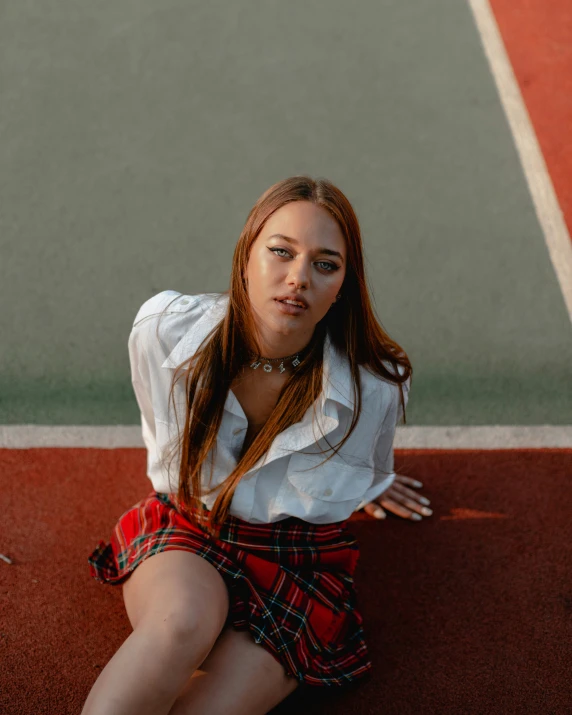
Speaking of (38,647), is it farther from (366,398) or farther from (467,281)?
(467,281)

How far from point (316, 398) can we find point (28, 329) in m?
1.75

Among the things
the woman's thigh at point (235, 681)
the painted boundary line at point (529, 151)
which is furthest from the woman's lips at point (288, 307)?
the painted boundary line at point (529, 151)

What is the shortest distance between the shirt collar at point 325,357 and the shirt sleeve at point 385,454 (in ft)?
0.66

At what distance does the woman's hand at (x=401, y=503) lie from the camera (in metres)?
3.16

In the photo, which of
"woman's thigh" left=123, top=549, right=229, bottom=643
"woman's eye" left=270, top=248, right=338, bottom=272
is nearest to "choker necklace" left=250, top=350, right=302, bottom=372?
"woman's eye" left=270, top=248, right=338, bottom=272

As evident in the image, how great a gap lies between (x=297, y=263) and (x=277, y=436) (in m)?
0.55

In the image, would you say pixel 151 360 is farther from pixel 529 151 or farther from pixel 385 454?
pixel 529 151

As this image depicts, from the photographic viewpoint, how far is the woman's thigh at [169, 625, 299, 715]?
7.48 feet

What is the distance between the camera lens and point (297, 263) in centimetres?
231

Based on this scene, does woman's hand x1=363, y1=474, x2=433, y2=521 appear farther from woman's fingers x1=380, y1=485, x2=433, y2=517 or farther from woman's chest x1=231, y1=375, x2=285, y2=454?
woman's chest x1=231, y1=375, x2=285, y2=454

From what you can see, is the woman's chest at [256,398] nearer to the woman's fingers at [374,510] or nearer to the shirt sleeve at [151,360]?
the shirt sleeve at [151,360]

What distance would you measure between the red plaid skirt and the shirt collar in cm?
41

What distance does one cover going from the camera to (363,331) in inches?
99.2

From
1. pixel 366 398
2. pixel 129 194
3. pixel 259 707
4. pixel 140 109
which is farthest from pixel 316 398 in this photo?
pixel 140 109
